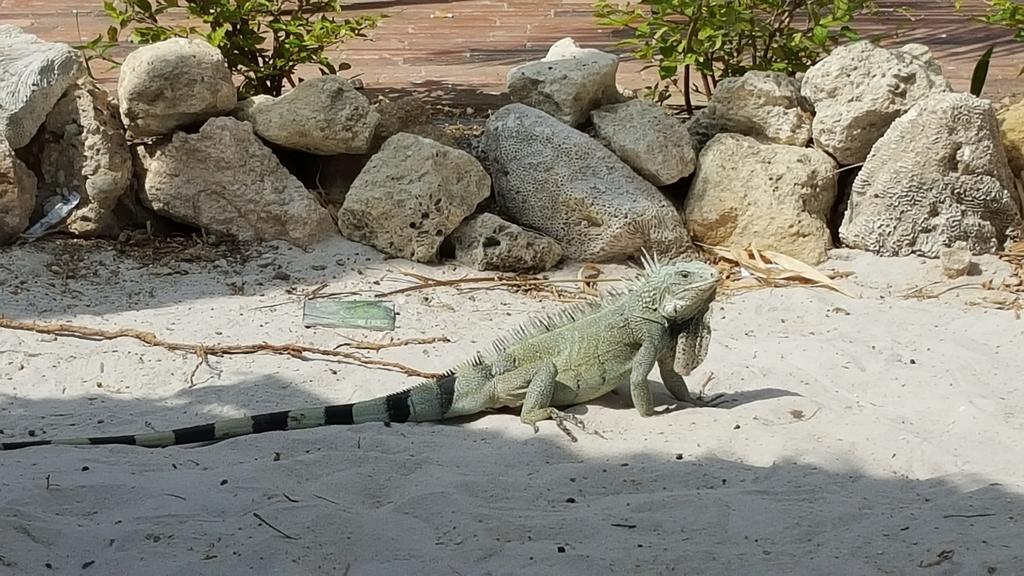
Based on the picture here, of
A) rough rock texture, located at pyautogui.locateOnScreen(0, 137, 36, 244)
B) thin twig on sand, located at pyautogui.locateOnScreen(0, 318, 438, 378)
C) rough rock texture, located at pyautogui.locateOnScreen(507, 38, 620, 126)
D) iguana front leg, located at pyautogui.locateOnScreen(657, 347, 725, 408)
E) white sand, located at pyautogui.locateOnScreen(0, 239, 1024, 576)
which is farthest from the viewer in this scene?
rough rock texture, located at pyautogui.locateOnScreen(507, 38, 620, 126)

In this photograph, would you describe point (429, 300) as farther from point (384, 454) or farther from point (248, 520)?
point (248, 520)

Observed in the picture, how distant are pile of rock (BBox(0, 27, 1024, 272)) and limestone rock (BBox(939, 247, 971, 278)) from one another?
218 mm

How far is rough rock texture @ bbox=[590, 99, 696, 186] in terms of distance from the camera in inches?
264

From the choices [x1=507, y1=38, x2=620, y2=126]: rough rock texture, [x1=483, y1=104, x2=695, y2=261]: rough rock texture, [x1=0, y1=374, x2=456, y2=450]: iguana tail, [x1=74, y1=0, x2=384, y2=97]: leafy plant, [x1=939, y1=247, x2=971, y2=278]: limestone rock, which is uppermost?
[x1=74, y1=0, x2=384, y2=97]: leafy plant

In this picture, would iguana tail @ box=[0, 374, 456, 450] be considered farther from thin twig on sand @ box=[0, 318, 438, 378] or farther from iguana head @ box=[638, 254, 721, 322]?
iguana head @ box=[638, 254, 721, 322]

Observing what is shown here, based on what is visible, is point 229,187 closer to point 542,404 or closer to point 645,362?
point 542,404

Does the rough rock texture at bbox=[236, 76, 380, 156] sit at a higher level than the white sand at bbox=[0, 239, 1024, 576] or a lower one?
higher

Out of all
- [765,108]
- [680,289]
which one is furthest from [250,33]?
[680,289]

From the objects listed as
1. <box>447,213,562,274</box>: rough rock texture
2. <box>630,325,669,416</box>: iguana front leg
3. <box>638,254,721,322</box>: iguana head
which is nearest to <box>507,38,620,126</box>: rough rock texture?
<box>447,213,562,274</box>: rough rock texture

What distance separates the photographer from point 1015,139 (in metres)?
6.85

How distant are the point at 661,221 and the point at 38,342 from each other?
3.02 metres

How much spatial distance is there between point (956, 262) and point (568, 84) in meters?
2.17

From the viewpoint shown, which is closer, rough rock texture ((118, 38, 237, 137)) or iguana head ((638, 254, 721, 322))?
iguana head ((638, 254, 721, 322))

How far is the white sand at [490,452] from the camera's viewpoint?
11.7 feet
